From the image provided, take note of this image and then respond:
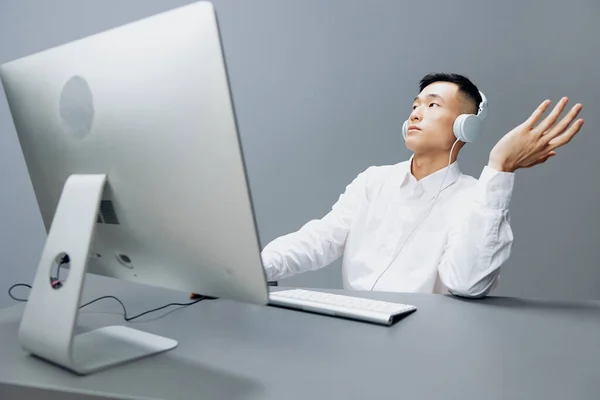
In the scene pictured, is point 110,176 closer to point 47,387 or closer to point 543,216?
point 47,387

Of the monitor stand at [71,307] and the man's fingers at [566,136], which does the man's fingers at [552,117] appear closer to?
the man's fingers at [566,136]

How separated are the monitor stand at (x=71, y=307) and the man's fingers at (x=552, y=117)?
0.85 m

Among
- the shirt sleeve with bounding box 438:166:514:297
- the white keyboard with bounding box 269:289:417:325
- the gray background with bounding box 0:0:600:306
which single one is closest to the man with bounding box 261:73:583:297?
the shirt sleeve with bounding box 438:166:514:297

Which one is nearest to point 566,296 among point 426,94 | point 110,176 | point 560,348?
point 426,94

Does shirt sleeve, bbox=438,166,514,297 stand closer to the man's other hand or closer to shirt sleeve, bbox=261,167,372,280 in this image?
the man's other hand

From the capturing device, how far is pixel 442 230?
59.4 inches

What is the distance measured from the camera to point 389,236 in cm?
156

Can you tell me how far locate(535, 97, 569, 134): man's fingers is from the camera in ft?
3.44

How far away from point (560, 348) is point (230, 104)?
1.93 feet

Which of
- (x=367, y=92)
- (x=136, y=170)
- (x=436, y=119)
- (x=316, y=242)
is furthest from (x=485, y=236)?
(x=367, y=92)

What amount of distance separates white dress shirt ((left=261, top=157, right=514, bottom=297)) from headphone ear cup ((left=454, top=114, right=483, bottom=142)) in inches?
6.1

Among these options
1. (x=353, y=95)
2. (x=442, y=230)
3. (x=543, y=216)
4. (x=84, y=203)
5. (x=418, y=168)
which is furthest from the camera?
(x=353, y=95)

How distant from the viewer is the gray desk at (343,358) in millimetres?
609

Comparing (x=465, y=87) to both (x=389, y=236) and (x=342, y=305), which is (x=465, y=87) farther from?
(x=342, y=305)
